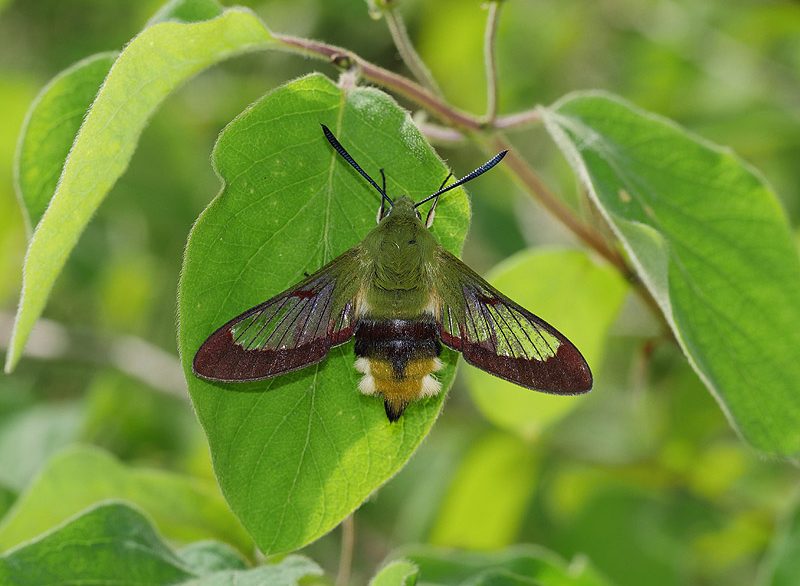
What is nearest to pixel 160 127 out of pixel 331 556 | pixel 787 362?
pixel 331 556

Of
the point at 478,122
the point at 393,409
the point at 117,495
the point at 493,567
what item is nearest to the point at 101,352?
the point at 117,495

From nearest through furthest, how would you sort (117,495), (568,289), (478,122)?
(478,122) → (117,495) → (568,289)

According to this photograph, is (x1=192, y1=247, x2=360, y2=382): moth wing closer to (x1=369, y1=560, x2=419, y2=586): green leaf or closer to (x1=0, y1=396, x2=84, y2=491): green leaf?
(x1=369, y1=560, x2=419, y2=586): green leaf

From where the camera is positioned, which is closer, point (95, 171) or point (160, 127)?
point (95, 171)

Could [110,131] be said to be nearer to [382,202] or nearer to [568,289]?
[382,202]

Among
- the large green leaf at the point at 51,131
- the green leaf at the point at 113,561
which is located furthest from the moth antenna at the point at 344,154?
the green leaf at the point at 113,561

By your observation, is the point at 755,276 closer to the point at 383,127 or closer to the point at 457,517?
the point at 383,127
